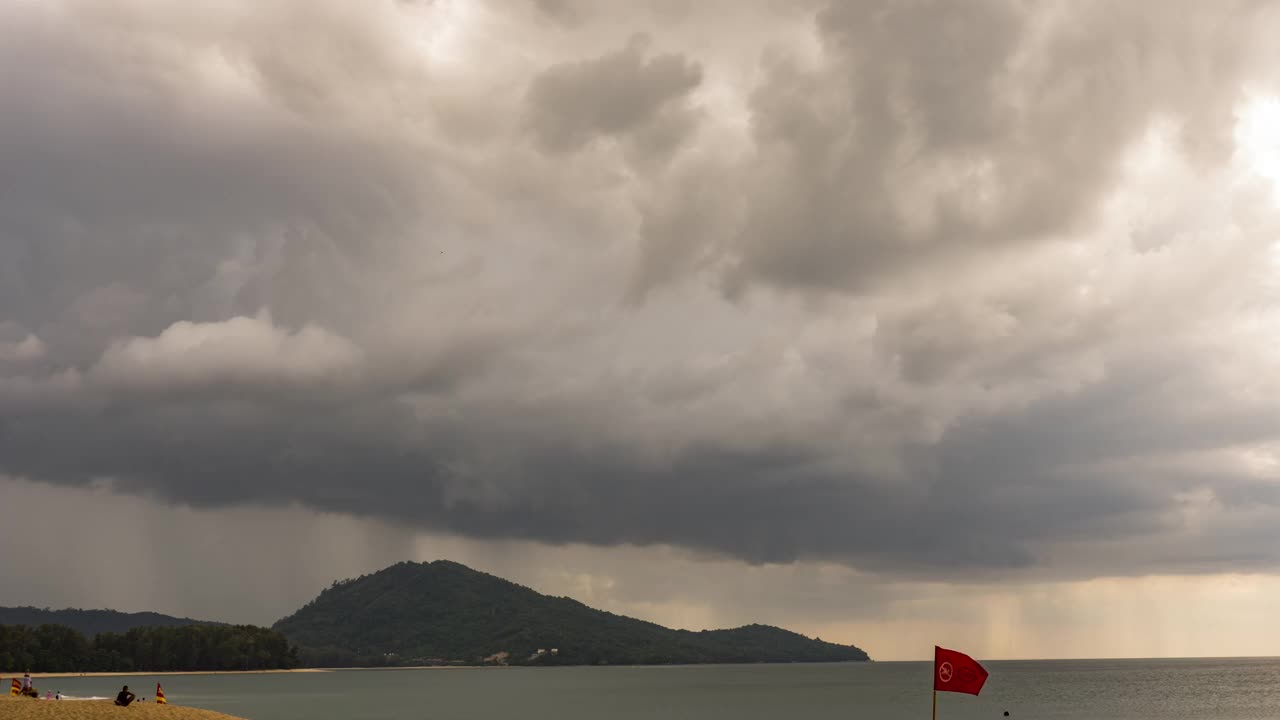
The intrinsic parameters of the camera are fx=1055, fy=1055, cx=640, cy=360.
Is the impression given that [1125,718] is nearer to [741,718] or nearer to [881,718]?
[881,718]

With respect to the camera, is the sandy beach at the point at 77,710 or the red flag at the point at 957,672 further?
the sandy beach at the point at 77,710

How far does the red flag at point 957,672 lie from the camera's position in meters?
54.5

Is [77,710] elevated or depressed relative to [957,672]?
depressed

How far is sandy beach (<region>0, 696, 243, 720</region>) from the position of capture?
75.6m

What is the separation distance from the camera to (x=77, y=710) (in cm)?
7831

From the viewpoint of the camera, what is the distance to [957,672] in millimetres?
53562

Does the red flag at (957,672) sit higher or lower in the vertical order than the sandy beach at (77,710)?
higher

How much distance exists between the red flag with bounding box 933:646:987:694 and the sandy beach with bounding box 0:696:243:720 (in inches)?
2218

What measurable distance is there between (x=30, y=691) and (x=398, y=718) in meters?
82.1

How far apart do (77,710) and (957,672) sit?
63.7 metres

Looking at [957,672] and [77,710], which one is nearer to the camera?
[957,672]

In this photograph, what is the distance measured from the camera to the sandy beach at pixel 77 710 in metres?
75.6

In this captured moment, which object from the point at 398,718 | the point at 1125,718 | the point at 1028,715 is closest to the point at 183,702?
the point at 398,718

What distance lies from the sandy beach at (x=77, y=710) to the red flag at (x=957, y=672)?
56.3 m
